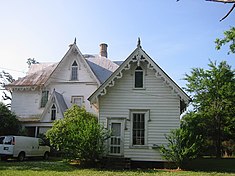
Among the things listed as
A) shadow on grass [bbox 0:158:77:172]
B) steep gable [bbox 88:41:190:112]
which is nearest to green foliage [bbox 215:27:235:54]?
steep gable [bbox 88:41:190:112]

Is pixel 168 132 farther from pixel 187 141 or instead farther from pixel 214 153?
pixel 214 153

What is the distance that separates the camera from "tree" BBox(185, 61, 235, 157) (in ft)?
103

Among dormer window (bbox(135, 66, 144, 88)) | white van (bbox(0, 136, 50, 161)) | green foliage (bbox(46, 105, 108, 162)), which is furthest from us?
white van (bbox(0, 136, 50, 161))

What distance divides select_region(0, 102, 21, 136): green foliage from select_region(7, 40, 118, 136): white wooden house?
1550 millimetres

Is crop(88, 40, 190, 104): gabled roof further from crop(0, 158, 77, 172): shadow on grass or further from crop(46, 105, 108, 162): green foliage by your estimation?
crop(0, 158, 77, 172): shadow on grass

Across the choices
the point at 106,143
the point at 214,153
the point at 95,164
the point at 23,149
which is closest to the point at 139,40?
the point at 106,143

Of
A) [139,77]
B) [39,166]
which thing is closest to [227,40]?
[139,77]

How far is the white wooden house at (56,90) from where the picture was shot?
96.4 feet

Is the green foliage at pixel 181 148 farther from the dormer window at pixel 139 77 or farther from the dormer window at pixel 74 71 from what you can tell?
the dormer window at pixel 74 71

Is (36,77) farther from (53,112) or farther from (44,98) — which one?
(53,112)

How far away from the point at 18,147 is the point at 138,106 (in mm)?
9244

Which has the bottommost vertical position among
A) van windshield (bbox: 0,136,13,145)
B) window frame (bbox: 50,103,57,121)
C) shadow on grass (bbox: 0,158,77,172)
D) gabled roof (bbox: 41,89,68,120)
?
shadow on grass (bbox: 0,158,77,172)

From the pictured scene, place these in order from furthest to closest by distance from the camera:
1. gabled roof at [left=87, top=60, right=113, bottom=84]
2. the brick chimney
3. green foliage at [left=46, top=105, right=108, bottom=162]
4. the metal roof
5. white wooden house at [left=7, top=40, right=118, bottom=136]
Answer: the brick chimney < the metal roof < gabled roof at [left=87, top=60, right=113, bottom=84] < white wooden house at [left=7, top=40, right=118, bottom=136] < green foliage at [left=46, top=105, right=108, bottom=162]

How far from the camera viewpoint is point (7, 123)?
2816 cm
